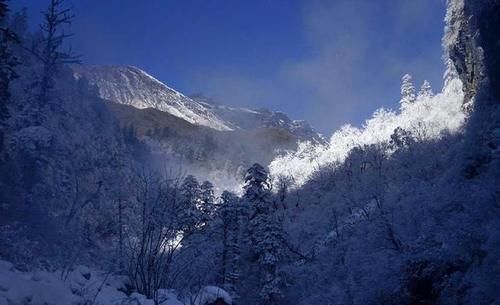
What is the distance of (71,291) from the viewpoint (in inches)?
338

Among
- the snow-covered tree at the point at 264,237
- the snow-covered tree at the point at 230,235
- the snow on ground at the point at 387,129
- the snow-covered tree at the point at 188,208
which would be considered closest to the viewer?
the snow-covered tree at the point at 188,208

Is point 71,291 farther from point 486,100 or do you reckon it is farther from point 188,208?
point 486,100

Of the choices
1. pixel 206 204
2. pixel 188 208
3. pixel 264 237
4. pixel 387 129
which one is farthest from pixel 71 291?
pixel 387 129

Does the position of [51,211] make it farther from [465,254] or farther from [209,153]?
[209,153]

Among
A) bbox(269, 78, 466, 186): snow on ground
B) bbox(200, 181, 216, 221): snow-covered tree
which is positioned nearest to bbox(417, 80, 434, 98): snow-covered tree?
bbox(269, 78, 466, 186): snow on ground

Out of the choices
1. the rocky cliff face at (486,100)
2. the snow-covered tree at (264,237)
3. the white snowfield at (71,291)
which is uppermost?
the rocky cliff face at (486,100)

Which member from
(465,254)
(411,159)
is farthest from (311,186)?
(465,254)

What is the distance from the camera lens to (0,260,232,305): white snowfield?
724 cm

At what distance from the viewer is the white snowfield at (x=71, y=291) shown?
7238mm

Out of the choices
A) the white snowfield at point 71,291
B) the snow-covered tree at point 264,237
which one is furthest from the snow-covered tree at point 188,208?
the snow-covered tree at point 264,237

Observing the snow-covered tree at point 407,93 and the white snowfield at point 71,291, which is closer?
the white snowfield at point 71,291

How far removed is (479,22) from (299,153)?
78366 millimetres

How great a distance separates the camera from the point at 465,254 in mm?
15000

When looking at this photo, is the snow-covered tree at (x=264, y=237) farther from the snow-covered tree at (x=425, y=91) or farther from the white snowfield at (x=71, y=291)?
the snow-covered tree at (x=425, y=91)
